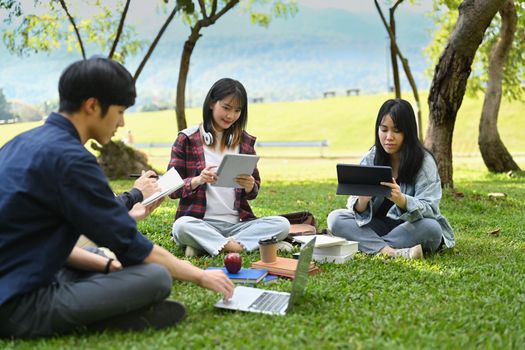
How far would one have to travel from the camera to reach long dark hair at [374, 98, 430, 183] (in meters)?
4.62

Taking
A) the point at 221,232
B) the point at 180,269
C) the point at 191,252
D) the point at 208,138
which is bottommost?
the point at 191,252

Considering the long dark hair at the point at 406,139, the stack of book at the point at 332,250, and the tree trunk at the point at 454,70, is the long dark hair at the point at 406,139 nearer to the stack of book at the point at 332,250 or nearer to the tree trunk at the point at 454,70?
the stack of book at the point at 332,250

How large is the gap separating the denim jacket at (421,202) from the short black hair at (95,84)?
2495 millimetres

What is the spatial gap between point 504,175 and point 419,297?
988 centimetres

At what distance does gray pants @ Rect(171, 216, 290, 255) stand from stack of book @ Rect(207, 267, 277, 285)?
2.48 feet

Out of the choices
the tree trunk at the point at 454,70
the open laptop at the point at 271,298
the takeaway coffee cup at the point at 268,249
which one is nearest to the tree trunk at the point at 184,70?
the tree trunk at the point at 454,70

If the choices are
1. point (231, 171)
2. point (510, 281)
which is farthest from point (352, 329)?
point (231, 171)

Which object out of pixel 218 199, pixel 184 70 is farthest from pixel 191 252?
pixel 184 70

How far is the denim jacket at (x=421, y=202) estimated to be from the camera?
4656 millimetres

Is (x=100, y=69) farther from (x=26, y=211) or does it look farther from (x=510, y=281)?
(x=510, y=281)

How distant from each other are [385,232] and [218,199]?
132cm

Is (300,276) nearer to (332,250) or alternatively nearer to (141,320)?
(141,320)

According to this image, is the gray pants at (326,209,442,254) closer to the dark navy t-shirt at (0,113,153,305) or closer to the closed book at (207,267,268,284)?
the closed book at (207,267,268,284)

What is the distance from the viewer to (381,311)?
324 cm
